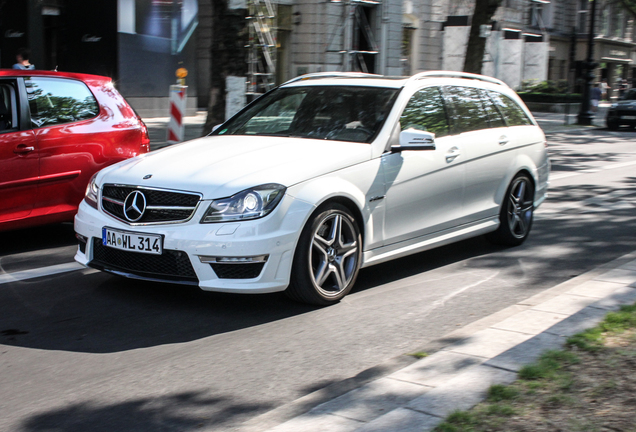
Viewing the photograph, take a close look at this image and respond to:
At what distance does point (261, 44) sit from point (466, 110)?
19931 millimetres

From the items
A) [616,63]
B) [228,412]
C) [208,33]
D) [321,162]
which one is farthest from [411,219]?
[616,63]

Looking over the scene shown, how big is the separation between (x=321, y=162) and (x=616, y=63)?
198ft

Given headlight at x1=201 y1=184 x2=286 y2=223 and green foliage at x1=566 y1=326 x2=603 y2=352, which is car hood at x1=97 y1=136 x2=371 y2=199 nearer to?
headlight at x1=201 y1=184 x2=286 y2=223

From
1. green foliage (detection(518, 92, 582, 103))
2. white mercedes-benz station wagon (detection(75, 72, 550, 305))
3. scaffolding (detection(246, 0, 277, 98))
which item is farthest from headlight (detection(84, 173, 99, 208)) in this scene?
green foliage (detection(518, 92, 582, 103))

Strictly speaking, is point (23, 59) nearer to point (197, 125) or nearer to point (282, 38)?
point (197, 125)

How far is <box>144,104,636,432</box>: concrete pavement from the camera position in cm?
322

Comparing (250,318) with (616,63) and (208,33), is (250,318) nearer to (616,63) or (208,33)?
(208,33)

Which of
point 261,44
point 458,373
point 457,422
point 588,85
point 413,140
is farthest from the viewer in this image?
point 588,85

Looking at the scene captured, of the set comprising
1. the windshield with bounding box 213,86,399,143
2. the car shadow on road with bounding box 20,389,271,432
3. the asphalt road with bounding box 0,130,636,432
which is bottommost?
the asphalt road with bounding box 0,130,636,432

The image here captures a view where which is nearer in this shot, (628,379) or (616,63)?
(628,379)

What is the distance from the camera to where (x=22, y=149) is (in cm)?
661

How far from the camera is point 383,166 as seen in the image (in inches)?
222

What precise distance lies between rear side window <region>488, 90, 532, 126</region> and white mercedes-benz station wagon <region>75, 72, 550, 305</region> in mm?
72

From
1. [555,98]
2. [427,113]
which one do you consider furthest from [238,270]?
[555,98]
